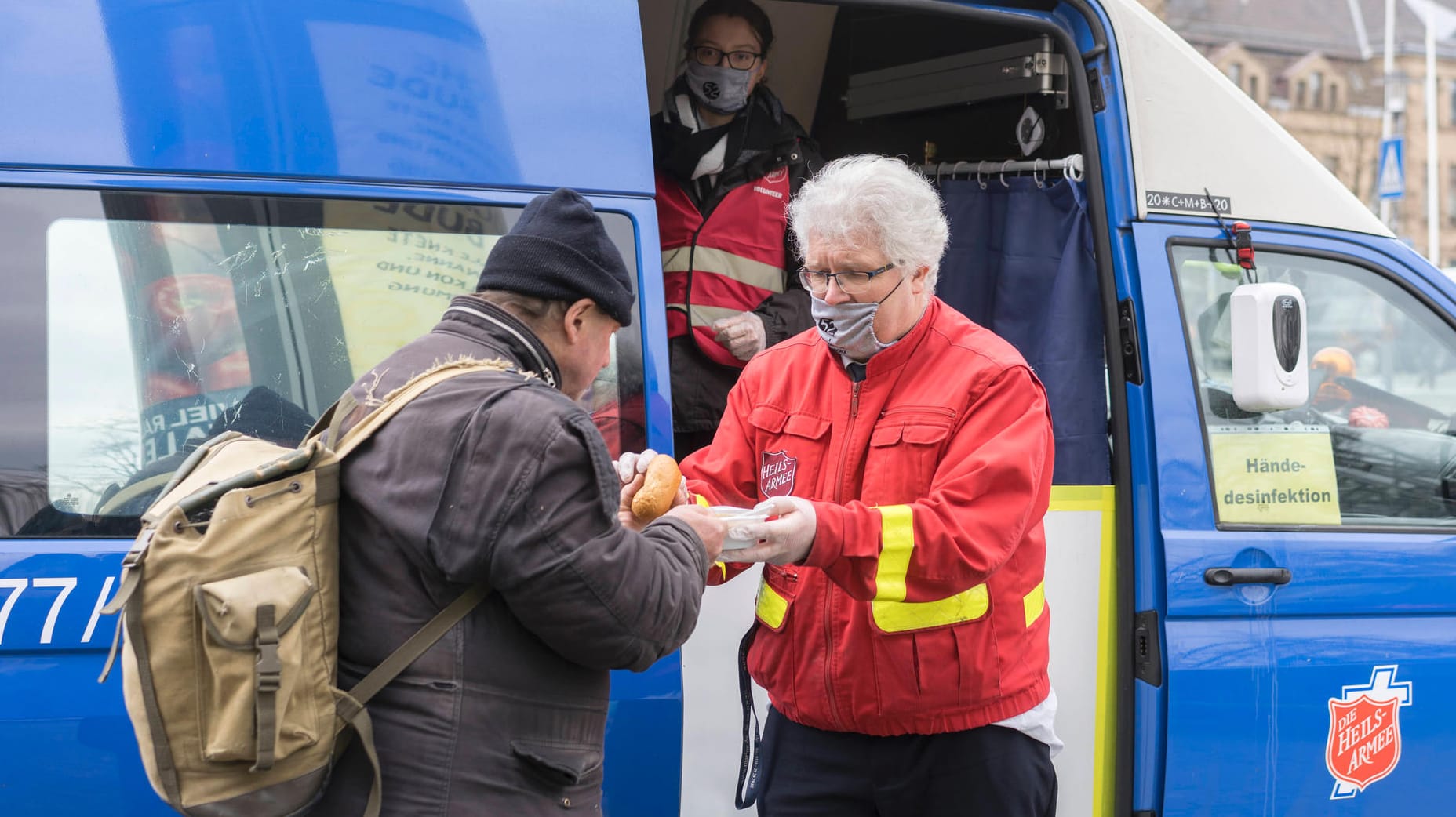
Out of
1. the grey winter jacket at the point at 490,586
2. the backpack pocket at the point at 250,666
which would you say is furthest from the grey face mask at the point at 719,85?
the backpack pocket at the point at 250,666

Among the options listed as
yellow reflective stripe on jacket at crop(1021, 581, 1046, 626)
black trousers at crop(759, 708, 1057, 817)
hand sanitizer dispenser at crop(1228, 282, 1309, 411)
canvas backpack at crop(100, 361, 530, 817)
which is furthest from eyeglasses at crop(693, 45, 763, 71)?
canvas backpack at crop(100, 361, 530, 817)

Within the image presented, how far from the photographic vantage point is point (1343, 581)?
3021 millimetres

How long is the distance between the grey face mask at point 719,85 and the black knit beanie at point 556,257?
5.94 ft

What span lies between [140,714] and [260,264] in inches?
39.7

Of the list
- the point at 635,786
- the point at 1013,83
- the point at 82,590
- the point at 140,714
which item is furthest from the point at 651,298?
the point at 1013,83

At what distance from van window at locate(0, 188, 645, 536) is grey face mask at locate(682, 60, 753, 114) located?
122 centimetres

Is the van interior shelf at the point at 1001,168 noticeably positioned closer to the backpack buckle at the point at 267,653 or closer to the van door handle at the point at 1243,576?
the van door handle at the point at 1243,576

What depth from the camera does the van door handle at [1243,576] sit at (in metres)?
2.92

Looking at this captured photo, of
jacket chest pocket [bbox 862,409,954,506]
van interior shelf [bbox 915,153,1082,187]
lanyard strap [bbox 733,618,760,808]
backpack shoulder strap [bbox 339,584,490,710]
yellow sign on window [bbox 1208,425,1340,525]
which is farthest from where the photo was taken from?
van interior shelf [bbox 915,153,1082,187]

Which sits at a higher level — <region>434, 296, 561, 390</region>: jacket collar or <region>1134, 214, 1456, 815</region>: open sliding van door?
<region>434, 296, 561, 390</region>: jacket collar

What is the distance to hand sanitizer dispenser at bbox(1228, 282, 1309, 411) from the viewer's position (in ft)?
9.57

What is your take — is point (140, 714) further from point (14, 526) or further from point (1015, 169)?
point (1015, 169)

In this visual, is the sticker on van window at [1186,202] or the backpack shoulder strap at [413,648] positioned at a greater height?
the sticker on van window at [1186,202]

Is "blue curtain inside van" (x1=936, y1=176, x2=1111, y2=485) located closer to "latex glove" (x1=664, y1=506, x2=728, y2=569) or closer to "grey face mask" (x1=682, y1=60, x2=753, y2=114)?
"grey face mask" (x1=682, y1=60, x2=753, y2=114)
